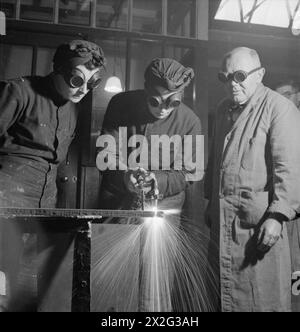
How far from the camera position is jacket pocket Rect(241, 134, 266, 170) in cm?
138

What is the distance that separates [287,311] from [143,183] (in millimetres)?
669

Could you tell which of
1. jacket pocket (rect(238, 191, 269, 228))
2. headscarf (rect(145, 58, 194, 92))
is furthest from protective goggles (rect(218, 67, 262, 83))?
jacket pocket (rect(238, 191, 269, 228))

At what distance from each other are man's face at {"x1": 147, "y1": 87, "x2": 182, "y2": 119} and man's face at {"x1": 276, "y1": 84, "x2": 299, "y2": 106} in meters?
0.40

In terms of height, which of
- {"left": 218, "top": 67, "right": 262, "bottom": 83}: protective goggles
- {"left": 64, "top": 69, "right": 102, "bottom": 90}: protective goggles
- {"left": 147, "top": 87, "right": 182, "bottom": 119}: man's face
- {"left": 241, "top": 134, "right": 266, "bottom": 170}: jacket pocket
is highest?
{"left": 218, "top": 67, "right": 262, "bottom": 83}: protective goggles

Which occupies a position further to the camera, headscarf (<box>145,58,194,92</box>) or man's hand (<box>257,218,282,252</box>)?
headscarf (<box>145,58,194,92</box>)

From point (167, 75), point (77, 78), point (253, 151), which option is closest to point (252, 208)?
point (253, 151)

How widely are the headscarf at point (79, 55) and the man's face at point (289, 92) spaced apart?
2.26ft

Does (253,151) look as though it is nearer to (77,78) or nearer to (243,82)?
(243,82)

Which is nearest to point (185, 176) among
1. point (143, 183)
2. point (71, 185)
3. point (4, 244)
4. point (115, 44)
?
point (143, 183)

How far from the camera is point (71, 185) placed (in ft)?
4.75

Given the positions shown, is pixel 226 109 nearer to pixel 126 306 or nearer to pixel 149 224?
pixel 149 224

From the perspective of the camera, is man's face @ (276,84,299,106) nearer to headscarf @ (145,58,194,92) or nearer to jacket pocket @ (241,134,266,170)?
jacket pocket @ (241,134,266,170)

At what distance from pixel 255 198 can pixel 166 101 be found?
1.59 feet
